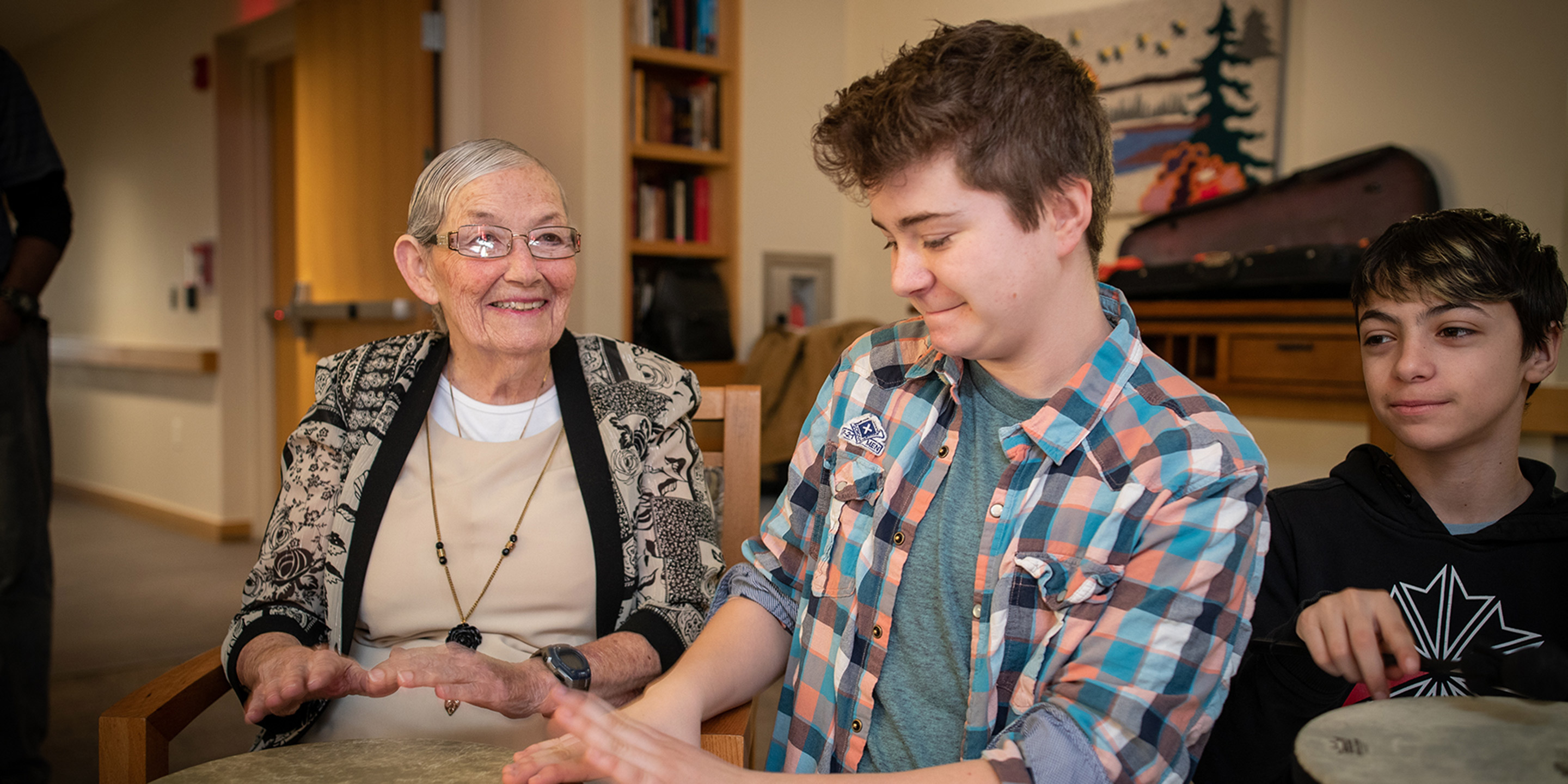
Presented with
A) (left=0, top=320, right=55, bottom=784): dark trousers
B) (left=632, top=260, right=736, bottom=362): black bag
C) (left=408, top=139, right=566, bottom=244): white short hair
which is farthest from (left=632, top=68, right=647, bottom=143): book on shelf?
(left=408, top=139, right=566, bottom=244): white short hair

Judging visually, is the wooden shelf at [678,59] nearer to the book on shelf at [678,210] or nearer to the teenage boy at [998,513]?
the book on shelf at [678,210]

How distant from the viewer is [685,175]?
4117 mm

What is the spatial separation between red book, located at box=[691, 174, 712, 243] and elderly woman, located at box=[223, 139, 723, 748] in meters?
2.52

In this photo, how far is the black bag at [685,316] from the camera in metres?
3.86

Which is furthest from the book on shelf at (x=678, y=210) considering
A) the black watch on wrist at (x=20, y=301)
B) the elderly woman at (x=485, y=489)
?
the elderly woman at (x=485, y=489)

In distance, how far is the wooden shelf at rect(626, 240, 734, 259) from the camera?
3.83m

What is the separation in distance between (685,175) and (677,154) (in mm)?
259

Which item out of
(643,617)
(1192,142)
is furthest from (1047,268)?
(1192,142)

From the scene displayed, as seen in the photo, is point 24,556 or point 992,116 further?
point 24,556

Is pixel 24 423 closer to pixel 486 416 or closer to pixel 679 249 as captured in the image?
pixel 486 416

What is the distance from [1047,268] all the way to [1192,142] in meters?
2.83

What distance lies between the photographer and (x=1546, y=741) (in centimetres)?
80

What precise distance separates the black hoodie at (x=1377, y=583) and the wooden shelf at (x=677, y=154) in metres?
2.92

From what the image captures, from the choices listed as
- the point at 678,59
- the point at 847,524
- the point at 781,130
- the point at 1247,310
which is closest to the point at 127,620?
the point at 678,59
